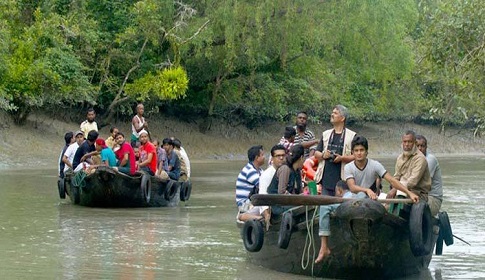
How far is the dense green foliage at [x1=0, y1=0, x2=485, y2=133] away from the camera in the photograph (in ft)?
114

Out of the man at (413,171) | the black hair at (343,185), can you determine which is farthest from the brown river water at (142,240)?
the black hair at (343,185)

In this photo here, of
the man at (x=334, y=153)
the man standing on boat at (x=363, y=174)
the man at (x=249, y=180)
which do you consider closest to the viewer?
the man standing on boat at (x=363, y=174)

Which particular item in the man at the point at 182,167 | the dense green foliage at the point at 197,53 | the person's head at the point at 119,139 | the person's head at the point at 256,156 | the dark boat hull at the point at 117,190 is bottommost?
the dark boat hull at the point at 117,190

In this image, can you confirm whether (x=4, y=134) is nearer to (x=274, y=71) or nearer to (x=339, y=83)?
(x=274, y=71)

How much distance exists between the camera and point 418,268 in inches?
487

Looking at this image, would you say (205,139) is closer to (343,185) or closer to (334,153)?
(334,153)

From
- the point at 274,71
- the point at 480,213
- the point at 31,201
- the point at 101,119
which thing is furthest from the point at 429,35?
the point at 274,71

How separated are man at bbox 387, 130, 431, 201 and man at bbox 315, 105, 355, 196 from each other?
2.21 feet

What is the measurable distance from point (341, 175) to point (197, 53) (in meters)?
24.5

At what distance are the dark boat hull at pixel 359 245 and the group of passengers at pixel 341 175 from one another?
0.48 ft

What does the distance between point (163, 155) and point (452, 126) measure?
37272 millimetres

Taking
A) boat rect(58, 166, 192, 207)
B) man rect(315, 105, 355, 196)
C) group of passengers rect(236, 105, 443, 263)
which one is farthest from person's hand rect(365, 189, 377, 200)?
boat rect(58, 166, 192, 207)

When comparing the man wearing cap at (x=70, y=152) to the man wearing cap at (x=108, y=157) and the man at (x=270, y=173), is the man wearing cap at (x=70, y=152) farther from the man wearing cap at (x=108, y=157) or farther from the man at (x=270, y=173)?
the man at (x=270, y=173)

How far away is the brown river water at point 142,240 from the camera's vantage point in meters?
12.7
